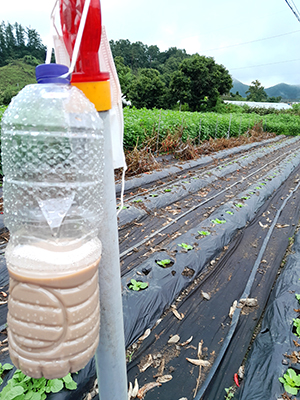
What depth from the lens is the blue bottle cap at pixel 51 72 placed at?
56 cm

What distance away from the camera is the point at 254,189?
6922mm

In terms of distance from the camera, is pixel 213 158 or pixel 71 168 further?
pixel 213 158

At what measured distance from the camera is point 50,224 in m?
0.64

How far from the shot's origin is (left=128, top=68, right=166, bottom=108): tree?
3606 cm

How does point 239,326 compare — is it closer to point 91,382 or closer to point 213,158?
point 91,382

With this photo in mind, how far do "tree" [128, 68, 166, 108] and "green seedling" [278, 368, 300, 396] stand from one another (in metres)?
36.8

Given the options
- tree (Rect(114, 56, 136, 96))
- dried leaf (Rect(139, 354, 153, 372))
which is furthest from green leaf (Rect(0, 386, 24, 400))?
tree (Rect(114, 56, 136, 96))

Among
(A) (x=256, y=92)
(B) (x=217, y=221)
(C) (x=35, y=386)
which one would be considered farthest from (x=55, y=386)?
(A) (x=256, y=92)

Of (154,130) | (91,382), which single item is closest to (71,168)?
(91,382)

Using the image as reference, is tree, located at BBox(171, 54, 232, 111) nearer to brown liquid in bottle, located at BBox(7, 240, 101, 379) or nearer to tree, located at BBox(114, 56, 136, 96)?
tree, located at BBox(114, 56, 136, 96)

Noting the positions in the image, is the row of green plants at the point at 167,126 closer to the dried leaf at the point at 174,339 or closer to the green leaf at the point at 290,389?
the dried leaf at the point at 174,339

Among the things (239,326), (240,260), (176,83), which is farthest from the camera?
(176,83)

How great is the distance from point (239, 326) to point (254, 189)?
4.78 meters

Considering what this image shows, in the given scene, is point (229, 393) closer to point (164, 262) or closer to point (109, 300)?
point (164, 262)
